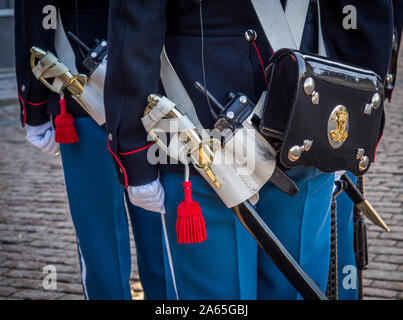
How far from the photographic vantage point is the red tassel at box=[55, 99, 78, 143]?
2.31 m

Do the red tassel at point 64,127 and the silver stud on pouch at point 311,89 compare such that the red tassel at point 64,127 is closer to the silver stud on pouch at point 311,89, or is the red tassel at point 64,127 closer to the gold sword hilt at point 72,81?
the gold sword hilt at point 72,81

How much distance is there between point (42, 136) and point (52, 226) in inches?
71.5

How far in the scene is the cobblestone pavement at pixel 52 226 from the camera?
10.7ft

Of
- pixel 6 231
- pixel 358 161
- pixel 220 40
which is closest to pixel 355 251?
pixel 358 161

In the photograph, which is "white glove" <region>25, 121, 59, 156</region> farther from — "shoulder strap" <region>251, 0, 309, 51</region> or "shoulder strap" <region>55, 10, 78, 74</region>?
"shoulder strap" <region>251, 0, 309, 51</region>

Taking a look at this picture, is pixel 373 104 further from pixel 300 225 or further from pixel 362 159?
pixel 300 225

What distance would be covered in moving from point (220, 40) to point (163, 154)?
394mm

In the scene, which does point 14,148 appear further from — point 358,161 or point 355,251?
point 358,161

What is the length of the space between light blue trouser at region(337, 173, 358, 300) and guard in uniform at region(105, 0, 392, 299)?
44 centimetres

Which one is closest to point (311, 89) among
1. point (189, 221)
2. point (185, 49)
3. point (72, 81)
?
point (185, 49)

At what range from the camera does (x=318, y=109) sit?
1.66 meters

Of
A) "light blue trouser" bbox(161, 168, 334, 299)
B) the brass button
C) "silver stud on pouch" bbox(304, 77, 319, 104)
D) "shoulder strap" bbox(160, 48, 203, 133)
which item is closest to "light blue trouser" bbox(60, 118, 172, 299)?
"light blue trouser" bbox(161, 168, 334, 299)

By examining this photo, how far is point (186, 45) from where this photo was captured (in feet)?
5.80

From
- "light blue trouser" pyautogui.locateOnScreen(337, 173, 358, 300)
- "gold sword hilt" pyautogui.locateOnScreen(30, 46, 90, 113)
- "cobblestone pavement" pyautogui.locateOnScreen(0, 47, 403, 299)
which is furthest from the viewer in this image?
"cobblestone pavement" pyautogui.locateOnScreen(0, 47, 403, 299)
